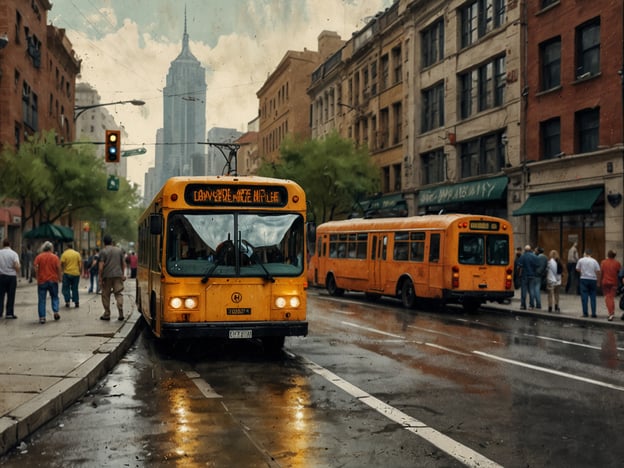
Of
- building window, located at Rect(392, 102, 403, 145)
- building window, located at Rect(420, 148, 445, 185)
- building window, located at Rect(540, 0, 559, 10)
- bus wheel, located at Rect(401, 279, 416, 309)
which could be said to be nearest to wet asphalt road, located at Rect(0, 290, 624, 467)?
bus wheel, located at Rect(401, 279, 416, 309)

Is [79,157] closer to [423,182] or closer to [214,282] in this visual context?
[423,182]

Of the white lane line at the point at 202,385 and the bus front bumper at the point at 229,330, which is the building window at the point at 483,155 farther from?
the white lane line at the point at 202,385

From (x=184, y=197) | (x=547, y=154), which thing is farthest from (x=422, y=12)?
(x=184, y=197)

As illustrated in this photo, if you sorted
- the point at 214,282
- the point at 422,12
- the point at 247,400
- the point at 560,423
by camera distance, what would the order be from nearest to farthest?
the point at 560,423 < the point at 247,400 < the point at 214,282 < the point at 422,12

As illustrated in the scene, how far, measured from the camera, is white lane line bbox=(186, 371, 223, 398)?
836 cm

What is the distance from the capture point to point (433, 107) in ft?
132

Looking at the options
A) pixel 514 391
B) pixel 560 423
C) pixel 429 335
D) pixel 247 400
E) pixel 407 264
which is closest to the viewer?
pixel 560 423

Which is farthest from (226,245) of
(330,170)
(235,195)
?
(330,170)

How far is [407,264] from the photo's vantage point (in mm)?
22969

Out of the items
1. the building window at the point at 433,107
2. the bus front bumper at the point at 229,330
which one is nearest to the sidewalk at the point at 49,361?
the bus front bumper at the point at 229,330

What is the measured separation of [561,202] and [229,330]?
66.0ft

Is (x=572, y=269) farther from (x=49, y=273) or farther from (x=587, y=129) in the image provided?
(x=49, y=273)

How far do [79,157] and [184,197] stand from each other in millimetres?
34626

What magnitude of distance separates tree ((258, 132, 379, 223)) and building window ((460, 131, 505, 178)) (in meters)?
8.24
